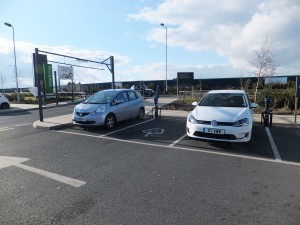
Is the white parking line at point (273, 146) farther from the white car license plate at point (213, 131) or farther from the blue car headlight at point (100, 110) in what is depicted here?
the blue car headlight at point (100, 110)

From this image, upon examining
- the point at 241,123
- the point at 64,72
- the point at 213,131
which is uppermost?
the point at 64,72

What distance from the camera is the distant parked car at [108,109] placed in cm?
948

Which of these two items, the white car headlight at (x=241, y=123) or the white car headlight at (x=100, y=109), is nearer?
the white car headlight at (x=241, y=123)

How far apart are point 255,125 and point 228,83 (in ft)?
82.8

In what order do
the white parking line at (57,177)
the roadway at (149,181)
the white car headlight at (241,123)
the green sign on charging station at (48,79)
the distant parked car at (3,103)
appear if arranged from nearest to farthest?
1. the roadway at (149,181)
2. the white parking line at (57,177)
3. the white car headlight at (241,123)
4. the distant parked car at (3,103)
5. the green sign on charging station at (48,79)

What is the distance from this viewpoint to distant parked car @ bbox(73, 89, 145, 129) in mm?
9477

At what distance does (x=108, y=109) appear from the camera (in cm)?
980

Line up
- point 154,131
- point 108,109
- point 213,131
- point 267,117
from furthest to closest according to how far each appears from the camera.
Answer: point 108,109
point 267,117
point 154,131
point 213,131

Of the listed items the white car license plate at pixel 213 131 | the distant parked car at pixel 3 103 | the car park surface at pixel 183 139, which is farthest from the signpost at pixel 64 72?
the white car license plate at pixel 213 131

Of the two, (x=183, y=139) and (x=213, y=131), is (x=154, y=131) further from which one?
(x=213, y=131)

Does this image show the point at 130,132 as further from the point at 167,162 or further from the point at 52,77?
the point at 52,77

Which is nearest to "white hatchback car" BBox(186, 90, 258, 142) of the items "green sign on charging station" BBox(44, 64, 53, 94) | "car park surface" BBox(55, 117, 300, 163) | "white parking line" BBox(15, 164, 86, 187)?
"car park surface" BBox(55, 117, 300, 163)

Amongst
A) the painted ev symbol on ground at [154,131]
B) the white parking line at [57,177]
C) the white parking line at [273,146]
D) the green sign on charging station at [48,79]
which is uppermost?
the green sign on charging station at [48,79]

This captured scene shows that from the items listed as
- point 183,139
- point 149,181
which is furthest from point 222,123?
point 149,181
